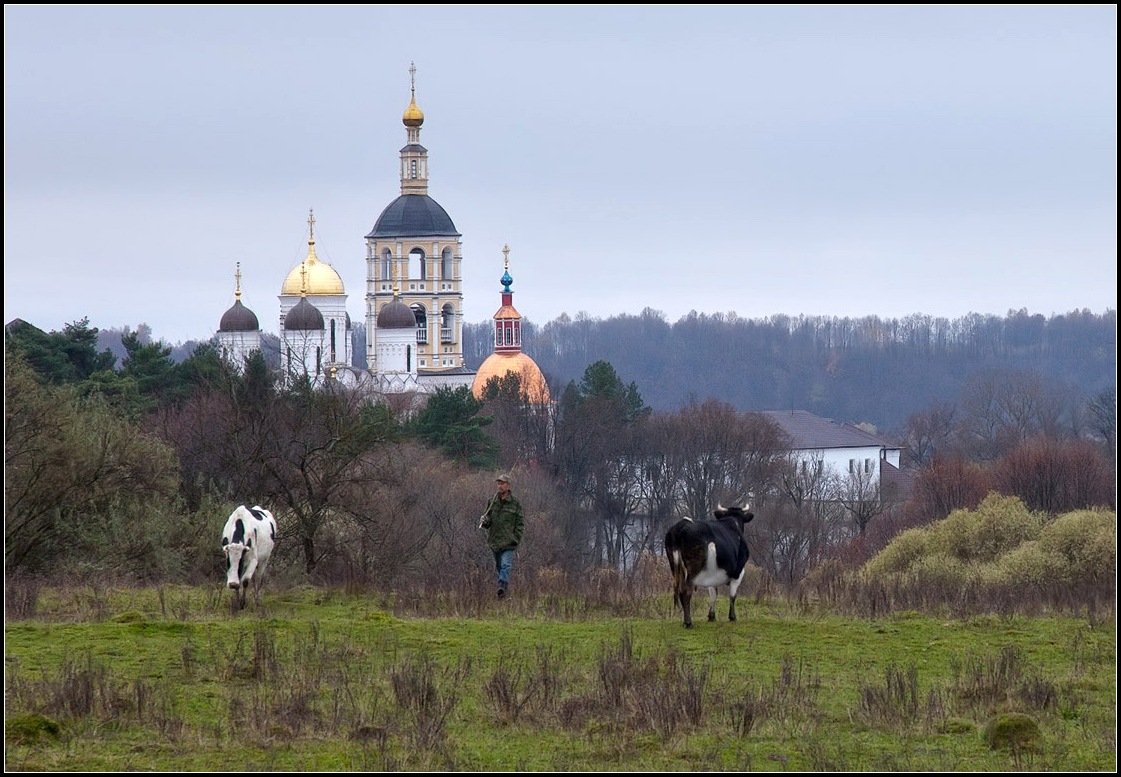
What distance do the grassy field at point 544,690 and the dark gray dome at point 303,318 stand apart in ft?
322

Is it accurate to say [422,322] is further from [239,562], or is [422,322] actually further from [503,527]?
[239,562]

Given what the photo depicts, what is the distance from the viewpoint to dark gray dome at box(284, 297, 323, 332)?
113062 millimetres

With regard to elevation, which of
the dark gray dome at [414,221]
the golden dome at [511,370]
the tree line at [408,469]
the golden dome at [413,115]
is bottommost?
the tree line at [408,469]

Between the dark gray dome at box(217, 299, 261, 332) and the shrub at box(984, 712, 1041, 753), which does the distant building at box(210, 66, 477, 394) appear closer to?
the dark gray dome at box(217, 299, 261, 332)

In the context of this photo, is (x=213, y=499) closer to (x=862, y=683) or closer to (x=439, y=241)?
(x=862, y=683)

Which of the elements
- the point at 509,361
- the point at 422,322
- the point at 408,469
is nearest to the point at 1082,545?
the point at 408,469

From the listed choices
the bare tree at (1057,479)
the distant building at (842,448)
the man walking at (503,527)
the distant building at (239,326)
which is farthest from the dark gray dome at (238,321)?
the man walking at (503,527)

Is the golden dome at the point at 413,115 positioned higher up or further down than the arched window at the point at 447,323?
higher up

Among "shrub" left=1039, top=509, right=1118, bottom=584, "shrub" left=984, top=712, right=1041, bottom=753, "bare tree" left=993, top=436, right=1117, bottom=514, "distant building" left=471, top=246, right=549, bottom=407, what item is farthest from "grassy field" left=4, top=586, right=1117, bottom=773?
"distant building" left=471, top=246, right=549, bottom=407

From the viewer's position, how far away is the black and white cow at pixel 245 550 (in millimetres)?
15922

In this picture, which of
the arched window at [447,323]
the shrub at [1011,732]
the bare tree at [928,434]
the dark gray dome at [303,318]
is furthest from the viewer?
the arched window at [447,323]

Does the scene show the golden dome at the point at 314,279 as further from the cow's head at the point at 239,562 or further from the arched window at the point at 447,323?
the cow's head at the point at 239,562

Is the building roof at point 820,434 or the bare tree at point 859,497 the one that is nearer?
the bare tree at point 859,497

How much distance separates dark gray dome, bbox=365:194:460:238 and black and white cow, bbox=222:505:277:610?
117 m
